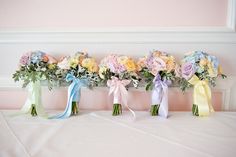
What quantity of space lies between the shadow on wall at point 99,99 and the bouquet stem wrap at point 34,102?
0.13 meters

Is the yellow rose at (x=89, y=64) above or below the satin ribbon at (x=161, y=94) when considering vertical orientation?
above

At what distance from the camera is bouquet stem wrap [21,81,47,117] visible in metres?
1.16

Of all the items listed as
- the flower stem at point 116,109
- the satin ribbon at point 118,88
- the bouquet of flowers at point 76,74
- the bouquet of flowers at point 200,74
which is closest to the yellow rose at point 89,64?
the bouquet of flowers at point 76,74

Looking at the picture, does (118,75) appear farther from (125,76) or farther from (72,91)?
(72,91)

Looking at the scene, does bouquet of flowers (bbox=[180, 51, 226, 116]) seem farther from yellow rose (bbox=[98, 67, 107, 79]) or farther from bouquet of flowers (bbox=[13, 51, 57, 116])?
bouquet of flowers (bbox=[13, 51, 57, 116])

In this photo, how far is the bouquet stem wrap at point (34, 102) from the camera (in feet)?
3.80

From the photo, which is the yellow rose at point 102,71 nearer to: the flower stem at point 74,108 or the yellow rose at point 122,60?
the yellow rose at point 122,60

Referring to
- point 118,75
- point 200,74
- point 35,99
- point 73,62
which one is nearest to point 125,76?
point 118,75

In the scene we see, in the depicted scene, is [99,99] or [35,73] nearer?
[35,73]

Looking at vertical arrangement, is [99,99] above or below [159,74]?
below
